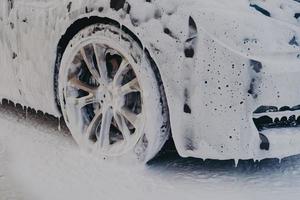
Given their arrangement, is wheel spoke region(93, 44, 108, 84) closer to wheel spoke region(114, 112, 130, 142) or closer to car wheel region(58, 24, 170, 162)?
car wheel region(58, 24, 170, 162)

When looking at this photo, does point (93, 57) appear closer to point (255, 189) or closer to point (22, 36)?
point (22, 36)

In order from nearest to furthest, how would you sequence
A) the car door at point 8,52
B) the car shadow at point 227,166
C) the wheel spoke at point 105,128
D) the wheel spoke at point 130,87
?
the wheel spoke at point 130,87 → the car shadow at point 227,166 → the wheel spoke at point 105,128 → the car door at point 8,52

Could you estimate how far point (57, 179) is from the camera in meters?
3.62

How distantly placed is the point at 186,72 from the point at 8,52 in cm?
187

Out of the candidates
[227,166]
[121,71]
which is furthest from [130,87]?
[227,166]

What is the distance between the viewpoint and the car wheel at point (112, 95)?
135 inches

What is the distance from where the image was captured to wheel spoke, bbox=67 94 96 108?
12.8 ft

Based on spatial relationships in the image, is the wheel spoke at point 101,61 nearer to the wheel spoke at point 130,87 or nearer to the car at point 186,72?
the car at point 186,72

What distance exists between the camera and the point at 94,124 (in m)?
3.90

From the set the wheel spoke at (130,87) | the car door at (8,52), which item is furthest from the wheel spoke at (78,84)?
the car door at (8,52)

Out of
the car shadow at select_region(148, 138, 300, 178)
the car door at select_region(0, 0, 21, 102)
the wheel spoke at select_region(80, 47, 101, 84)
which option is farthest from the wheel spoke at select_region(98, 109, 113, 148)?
the car door at select_region(0, 0, 21, 102)

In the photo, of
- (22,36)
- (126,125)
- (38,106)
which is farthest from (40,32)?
(126,125)

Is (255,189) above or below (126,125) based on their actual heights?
below

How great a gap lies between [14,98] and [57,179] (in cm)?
121
